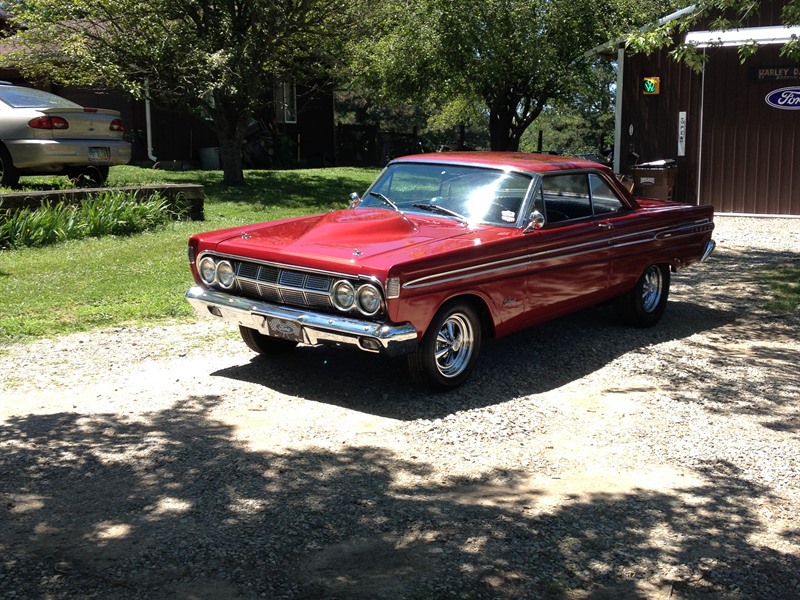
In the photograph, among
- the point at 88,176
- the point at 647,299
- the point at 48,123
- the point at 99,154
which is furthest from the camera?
the point at 88,176

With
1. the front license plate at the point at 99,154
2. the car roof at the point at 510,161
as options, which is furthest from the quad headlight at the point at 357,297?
the front license plate at the point at 99,154

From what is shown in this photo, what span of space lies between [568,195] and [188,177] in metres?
11.9

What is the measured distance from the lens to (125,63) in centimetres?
1631

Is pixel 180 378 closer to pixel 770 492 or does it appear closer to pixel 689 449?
pixel 689 449

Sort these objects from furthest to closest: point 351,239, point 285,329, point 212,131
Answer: point 212,131
point 351,239
point 285,329

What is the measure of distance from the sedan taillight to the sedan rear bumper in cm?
19

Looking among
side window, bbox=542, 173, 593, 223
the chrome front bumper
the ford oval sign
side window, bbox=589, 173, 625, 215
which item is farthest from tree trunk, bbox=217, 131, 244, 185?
the chrome front bumper

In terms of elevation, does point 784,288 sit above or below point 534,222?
below

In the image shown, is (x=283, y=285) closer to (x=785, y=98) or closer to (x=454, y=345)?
(x=454, y=345)

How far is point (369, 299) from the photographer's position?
19.3ft

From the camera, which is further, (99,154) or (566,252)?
(99,154)

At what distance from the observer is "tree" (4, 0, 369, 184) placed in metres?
15.8

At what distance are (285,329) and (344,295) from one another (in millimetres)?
506

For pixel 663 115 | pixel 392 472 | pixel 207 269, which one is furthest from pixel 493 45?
pixel 392 472
